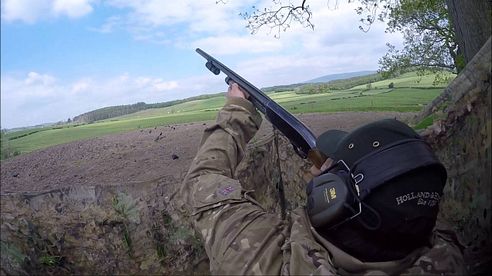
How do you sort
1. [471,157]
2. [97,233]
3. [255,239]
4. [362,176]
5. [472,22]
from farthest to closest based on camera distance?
1. [472,22]
2. [97,233]
3. [471,157]
4. [255,239]
5. [362,176]

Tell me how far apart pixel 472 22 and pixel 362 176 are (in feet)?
10.9

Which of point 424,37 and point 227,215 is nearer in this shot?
point 227,215

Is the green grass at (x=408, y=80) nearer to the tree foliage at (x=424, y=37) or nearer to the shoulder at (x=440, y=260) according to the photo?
the tree foliage at (x=424, y=37)

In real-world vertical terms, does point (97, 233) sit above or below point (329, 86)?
below

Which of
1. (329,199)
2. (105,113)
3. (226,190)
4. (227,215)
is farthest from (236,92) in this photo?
(105,113)

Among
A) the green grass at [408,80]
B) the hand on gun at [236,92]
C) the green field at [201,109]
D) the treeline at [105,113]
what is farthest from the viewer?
the green grass at [408,80]

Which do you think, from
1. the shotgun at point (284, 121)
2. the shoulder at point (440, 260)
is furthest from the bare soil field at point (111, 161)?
the shoulder at point (440, 260)

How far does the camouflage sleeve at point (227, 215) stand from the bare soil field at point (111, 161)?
3.74 feet

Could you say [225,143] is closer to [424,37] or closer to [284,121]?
[284,121]

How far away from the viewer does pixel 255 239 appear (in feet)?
5.80

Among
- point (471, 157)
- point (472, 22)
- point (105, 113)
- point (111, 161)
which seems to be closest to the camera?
point (471, 157)

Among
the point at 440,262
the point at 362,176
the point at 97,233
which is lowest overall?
the point at 97,233

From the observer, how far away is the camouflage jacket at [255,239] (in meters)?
1.54

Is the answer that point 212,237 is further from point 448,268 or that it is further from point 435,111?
point 435,111
